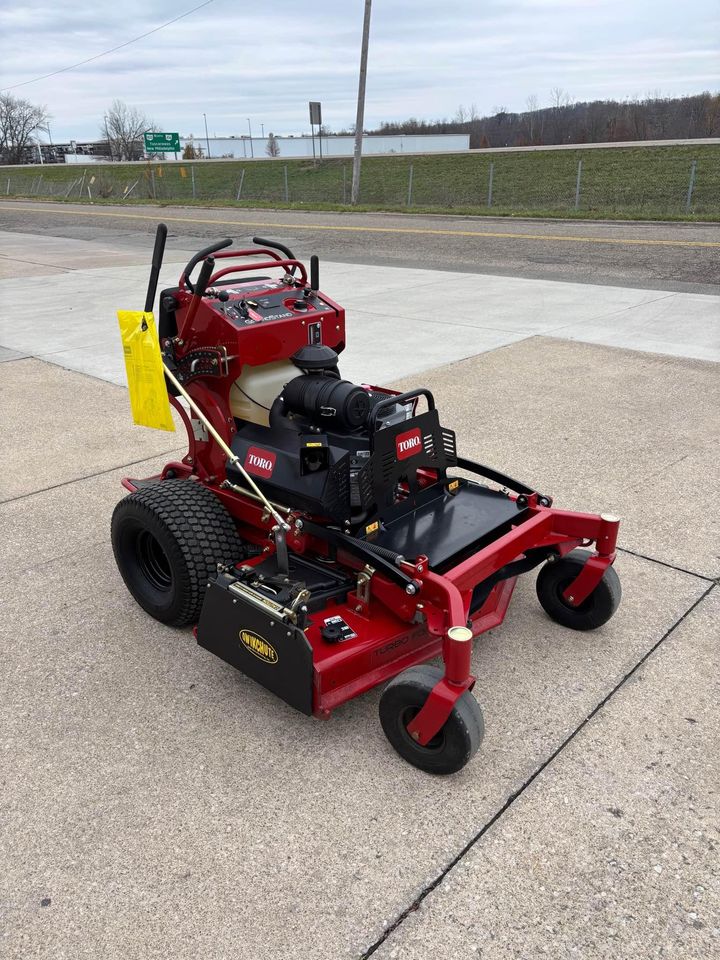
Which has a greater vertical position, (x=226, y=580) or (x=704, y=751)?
(x=226, y=580)

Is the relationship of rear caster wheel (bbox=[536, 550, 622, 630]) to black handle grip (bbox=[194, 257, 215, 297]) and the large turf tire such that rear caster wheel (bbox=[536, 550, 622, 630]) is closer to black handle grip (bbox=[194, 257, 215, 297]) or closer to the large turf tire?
the large turf tire

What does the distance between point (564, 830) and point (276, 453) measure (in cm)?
174

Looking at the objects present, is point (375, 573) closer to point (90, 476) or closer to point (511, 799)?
point (511, 799)

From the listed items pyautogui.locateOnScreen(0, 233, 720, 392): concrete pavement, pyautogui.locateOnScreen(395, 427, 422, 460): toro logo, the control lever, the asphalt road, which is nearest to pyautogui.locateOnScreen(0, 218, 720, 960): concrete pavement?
pyautogui.locateOnScreen(395, 427, 422, 460): toro logo

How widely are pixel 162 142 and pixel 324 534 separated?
4667cm

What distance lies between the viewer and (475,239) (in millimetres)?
15641

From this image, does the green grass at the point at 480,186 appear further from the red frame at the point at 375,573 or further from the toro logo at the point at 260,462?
the toro logo at the point at 260,462

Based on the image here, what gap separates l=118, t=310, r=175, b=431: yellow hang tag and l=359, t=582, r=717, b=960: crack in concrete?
6.28ft

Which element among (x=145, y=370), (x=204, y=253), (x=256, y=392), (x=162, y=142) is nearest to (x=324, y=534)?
(x=256, y=392)

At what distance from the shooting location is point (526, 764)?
99.3 inches

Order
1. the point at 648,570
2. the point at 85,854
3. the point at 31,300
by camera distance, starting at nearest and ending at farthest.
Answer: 1. the point at 85,854
2. the point at 648,570
3. the point at 31,300

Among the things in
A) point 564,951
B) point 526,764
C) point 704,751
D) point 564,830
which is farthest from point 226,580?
point 704,751

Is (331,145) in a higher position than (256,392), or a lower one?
higher

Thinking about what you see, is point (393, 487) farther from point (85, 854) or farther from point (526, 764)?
point (85, 854)
